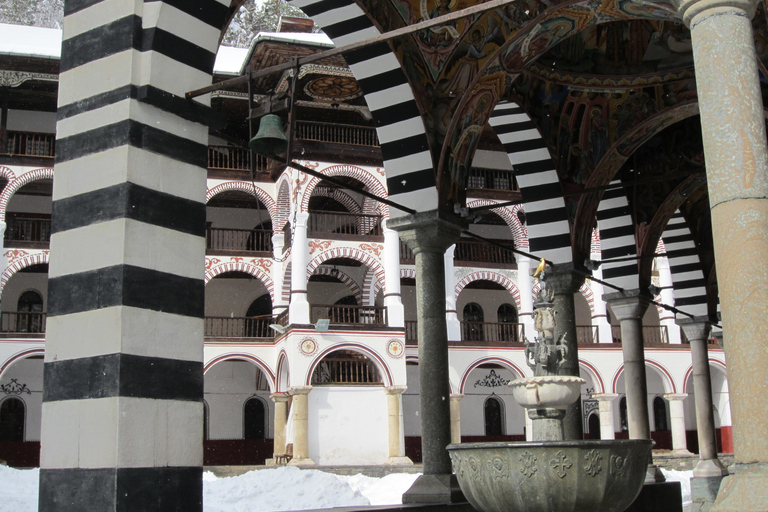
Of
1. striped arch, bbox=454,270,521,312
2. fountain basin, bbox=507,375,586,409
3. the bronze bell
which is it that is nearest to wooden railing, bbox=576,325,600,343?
striped arch, bbox=454,270,521,312

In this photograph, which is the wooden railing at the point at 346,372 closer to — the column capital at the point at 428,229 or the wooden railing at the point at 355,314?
the wooden railing at the point at 355,314

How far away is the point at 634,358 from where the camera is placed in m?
10.7

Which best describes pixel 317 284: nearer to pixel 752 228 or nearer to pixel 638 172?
pixel 638 172

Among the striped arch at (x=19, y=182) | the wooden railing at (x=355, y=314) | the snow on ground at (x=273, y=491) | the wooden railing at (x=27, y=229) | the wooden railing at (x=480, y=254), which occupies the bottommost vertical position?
the snow on ground at (x=273, y=491)

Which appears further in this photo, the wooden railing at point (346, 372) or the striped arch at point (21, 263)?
the wooden railing at point (346, 372)

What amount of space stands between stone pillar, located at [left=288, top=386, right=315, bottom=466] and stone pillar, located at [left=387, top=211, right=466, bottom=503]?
13505mm

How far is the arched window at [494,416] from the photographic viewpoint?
26.1 m

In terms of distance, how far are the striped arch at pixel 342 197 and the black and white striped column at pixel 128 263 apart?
18614 millimetres

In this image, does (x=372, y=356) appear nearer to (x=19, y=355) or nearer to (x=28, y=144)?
(x=19, y=355)

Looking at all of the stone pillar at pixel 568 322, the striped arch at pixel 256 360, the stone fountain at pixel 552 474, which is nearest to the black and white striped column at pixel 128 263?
the stone fountain at pixel 552 474

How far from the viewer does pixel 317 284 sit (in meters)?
25.5

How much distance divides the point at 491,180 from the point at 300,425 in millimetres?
8585

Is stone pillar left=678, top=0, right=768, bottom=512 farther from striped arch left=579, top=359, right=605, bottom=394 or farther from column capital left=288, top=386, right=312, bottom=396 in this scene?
striped arch left=579, top=359, right=605, bottom=394

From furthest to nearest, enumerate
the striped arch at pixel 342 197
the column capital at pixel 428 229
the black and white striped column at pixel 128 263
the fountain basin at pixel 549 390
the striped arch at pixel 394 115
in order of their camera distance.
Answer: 1. the striped arch at pixel 342 197
2. the column capital at pixel 428 229
3. the striped arch at pixel 394 115
4. the fountain basin at pixel 549 390
5. the black and white striped column at pixel 128 263
